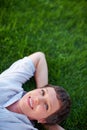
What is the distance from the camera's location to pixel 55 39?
353 centimetres

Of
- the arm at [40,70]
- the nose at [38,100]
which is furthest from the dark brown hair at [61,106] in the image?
the arm at [40,70]

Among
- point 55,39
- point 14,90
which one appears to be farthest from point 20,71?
point 55,39

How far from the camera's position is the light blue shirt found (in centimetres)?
254

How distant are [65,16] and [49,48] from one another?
0.55m

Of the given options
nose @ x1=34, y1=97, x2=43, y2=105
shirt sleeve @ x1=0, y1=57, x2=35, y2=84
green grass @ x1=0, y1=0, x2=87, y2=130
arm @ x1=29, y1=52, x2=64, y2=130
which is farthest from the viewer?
green grass @ x1=0, y1=0, x2=87, y2=130

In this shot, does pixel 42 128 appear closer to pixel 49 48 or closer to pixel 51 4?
pixel 49 48

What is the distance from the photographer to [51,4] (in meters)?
3.79

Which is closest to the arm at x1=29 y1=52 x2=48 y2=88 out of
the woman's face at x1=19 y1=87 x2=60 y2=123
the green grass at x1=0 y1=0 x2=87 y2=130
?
the green grass at x1=0 y1=0 x2=87 y2=130

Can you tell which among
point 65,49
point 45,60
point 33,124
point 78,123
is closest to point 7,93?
point 33,124

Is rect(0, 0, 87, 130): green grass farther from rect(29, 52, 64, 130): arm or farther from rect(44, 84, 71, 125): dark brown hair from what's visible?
rect(44, 84, 71, 125): dark brown hair

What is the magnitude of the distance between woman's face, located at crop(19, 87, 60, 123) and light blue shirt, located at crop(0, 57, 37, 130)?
85 mm

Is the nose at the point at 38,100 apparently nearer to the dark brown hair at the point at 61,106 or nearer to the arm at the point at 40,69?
the dark brown hair at the point at 61,106

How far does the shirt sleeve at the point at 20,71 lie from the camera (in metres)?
2.82

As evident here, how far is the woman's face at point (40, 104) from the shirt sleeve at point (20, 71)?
279mm
